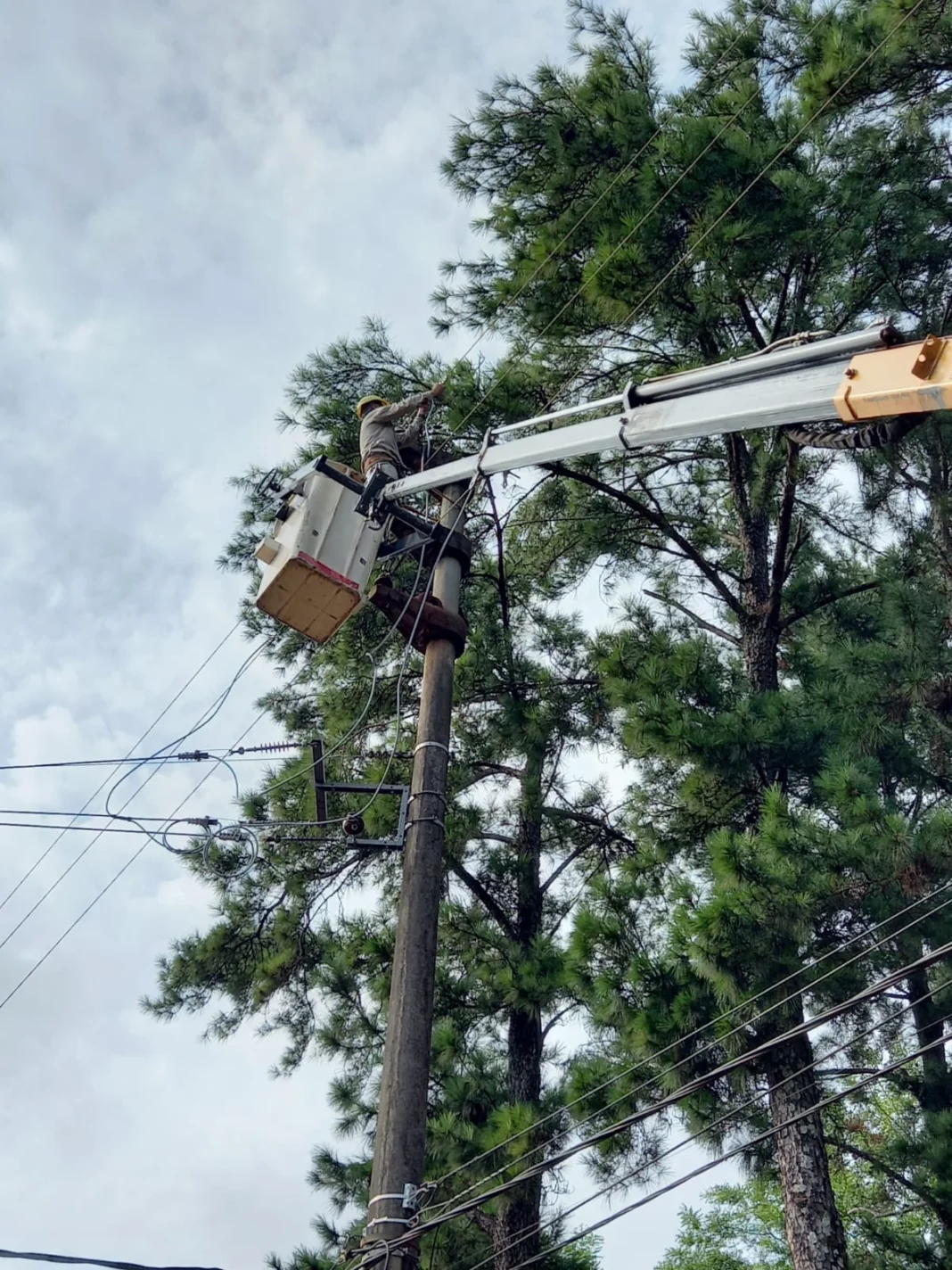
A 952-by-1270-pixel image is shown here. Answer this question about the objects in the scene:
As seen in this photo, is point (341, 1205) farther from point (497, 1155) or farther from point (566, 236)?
point (566, 236)

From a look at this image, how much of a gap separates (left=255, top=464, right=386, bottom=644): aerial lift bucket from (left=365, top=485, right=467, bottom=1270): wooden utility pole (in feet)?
1.59

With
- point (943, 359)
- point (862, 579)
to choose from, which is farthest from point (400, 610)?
point (862, 579)

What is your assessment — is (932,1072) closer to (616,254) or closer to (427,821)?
(427,821)

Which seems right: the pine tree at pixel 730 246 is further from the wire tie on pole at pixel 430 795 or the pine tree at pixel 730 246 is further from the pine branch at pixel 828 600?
the wire tie on pole at pixel 430 795

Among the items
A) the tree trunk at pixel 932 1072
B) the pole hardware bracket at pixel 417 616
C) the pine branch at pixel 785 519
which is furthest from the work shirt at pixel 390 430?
the tree trunk at pixel 932 1072

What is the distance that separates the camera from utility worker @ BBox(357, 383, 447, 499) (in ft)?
25.4

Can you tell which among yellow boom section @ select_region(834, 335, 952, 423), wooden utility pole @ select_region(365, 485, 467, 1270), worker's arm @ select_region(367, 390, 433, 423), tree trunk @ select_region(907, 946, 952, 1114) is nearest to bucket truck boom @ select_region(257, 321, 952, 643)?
yellow boom section @ select_region(834, 335, 952, 423)

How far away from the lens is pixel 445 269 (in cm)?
1202

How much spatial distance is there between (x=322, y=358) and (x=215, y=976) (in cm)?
590

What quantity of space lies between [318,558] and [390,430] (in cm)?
167

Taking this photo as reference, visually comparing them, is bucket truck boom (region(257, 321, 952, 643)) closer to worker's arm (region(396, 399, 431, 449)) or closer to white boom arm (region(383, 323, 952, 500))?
white boom arm (region(383, 323, 952, 500))

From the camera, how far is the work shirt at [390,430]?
25.6 ft

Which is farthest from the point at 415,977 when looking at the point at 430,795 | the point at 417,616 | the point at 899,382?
the point at 899,382

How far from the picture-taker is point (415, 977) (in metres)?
5.60
